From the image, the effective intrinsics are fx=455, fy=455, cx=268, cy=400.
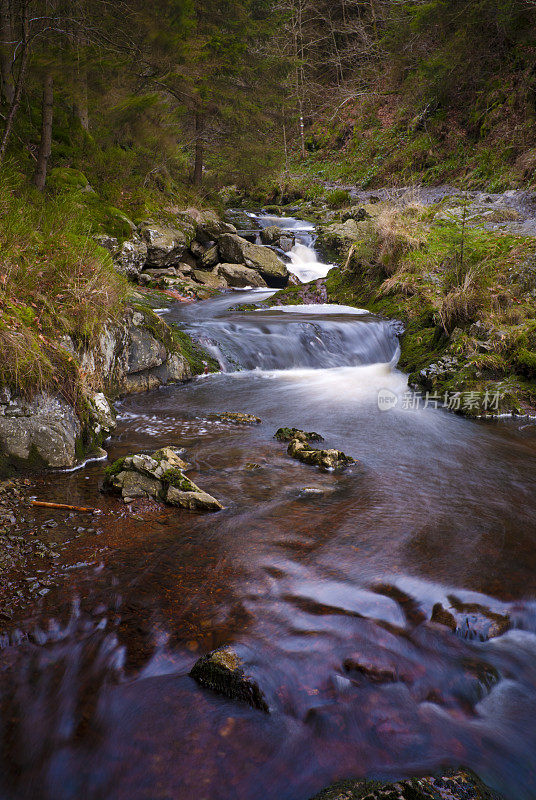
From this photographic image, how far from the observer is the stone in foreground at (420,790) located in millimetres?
1480

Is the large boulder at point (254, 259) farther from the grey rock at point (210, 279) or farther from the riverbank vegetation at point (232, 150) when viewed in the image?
the riverbank vegetation at point (232, 150)

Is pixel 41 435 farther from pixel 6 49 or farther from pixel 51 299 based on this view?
pixel 6 49

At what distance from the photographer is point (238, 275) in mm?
14266

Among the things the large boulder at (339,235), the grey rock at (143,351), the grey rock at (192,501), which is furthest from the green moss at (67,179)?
the grey rock at (192,501)

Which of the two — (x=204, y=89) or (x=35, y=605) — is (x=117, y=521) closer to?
(x=35, y=605)

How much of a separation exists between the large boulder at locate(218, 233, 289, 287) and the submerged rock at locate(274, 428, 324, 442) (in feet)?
34.5

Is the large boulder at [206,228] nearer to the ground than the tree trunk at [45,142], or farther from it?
nearer to the ground

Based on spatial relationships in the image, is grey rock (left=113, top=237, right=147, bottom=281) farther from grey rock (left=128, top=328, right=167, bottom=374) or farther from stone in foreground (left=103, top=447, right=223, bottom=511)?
stone in foreground (left=103, top=447, right=223, bottom=511)

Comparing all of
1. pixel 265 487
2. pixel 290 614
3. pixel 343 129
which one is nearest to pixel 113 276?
pixel 265 487

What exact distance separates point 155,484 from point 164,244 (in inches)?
440

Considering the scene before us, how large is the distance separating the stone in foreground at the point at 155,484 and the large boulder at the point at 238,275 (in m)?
11.4

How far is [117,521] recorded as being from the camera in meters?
3.14

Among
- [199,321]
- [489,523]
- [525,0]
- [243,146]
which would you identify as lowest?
[489,523]

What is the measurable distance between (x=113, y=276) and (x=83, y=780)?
5.17m
